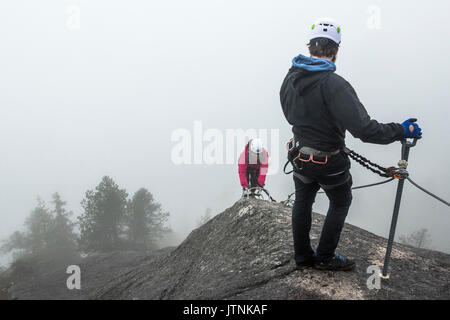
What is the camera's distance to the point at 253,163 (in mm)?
11477

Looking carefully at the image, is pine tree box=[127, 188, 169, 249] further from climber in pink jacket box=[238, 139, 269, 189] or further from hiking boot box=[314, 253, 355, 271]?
hiking boot box=[314, 253, 355, 271]


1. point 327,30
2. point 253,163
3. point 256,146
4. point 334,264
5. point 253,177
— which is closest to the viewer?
point 327,30

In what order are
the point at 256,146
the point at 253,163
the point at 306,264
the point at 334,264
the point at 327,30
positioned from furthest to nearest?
1. the point at 253,163
2. the point at 256,146
3. the point at 306,264
4. the point at 334,264
5. the point at 327,30

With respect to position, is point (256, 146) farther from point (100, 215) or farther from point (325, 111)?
point (100, 215)

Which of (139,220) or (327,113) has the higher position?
(327,113)

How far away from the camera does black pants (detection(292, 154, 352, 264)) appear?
458 cm

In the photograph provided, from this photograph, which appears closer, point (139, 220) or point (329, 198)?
point (329, 198)

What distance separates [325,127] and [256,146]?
6.76 meters

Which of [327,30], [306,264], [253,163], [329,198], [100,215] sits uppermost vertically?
[327,30]

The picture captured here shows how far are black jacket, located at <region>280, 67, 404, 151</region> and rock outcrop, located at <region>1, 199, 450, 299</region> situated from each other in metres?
2.23

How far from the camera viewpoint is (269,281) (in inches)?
209

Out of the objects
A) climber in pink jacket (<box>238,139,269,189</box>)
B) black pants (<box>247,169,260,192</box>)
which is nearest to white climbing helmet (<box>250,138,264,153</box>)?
climber in pink jacket (<box>238,139,269,189</box>)

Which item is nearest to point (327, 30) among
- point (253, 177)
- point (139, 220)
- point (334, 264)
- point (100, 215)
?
point (334, 264)
